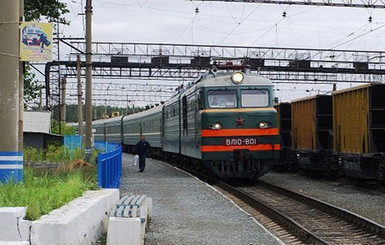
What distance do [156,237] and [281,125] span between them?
18.7 m

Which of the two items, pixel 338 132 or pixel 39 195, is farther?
pixel 338 132

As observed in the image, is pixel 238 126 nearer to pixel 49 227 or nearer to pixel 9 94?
pixel 9 94

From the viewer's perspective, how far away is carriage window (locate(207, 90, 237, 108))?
20.7 m

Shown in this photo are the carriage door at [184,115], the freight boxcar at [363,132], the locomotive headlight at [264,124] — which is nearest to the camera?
the freight boxcar at [363,132]

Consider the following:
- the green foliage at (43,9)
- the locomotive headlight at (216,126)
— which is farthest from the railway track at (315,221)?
the green foliage at (43,9)

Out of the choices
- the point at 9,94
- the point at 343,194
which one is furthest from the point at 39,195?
the point at 343,194

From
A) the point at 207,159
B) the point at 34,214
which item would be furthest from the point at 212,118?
the point at 34,214

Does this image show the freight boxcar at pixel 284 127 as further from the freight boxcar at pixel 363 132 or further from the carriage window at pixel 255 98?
the carriage window at pixel 255 98

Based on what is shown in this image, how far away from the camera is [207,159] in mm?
20281

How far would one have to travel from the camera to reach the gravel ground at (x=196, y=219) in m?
10.4

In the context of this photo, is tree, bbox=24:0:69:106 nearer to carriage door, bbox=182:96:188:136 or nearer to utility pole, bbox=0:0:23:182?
carriage door, bbox=182:96:188:136

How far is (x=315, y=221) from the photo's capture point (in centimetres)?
1301

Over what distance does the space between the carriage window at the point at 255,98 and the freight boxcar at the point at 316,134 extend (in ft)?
11.4

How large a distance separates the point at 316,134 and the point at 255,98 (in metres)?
4.26
